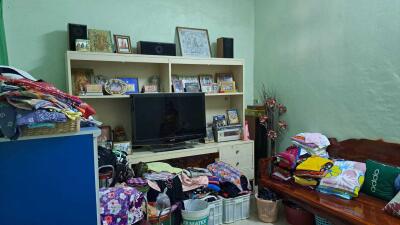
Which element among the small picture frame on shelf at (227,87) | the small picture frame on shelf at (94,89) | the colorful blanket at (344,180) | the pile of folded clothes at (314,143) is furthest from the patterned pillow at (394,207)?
the small picture frame on shelf at (94,89)

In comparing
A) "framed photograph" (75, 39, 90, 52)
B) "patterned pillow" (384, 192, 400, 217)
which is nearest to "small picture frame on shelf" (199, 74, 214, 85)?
"framed photograph" (75, 39, 90, 52)

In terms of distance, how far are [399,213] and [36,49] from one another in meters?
3.52

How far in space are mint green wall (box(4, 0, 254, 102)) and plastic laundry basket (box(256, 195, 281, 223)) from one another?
217cm

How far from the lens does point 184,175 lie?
2.52m

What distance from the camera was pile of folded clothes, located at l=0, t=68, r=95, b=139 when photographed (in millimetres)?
1112

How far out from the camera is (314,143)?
2746 millimetres

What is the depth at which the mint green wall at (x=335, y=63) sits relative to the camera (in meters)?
2.39

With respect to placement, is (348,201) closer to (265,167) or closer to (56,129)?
(265,167)

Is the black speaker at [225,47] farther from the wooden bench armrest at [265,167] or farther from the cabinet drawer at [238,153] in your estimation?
the wooden bench armrest at [265,167]

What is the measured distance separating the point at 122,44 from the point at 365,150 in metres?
2.77

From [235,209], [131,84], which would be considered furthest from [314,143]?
[131,84]

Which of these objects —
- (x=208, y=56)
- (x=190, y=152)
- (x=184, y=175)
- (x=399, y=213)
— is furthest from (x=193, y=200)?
(x=208, y=56)

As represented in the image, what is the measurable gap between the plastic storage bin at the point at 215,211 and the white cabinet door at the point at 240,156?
775 millimetres

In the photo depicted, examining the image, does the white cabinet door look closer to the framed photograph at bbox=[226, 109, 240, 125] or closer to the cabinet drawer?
the cabinet drawer
